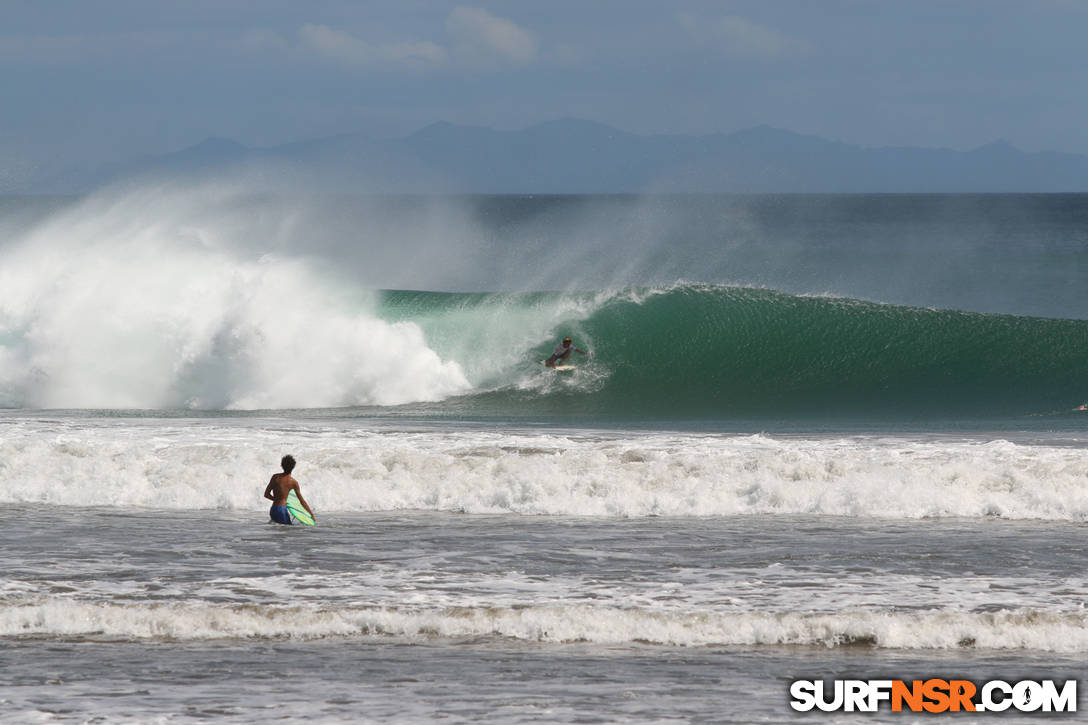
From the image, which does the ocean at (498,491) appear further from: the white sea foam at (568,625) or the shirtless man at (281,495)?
the shirtless man at (281,495)

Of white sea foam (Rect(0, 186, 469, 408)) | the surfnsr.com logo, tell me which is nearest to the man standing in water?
white sea foam (Rect(0, 186, 469, 408))

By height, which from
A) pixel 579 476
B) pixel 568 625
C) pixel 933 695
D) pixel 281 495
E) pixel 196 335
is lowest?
pixel 933 695

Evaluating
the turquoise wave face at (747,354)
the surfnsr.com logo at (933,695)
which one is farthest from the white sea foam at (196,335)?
the surfnsr.com logo at (933,695)

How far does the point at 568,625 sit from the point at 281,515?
163 inches

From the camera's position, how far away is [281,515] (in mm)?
10750

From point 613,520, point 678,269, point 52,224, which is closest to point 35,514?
point 613,520

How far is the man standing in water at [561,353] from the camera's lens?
845 inches

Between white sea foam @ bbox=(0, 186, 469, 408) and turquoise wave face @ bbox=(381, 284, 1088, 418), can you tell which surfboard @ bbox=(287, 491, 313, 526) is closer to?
turquoise wave face @ bbox=(381, 284, 1088, 418)

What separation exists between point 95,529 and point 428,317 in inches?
522

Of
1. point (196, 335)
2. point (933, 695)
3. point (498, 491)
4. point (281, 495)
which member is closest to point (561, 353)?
point (196, 335)

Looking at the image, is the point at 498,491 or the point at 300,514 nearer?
the point at 300,514

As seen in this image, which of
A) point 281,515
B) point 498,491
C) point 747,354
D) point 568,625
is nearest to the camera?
point 568,625

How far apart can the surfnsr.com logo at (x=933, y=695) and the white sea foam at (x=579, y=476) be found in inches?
189

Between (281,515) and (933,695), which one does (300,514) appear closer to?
(281,515)
